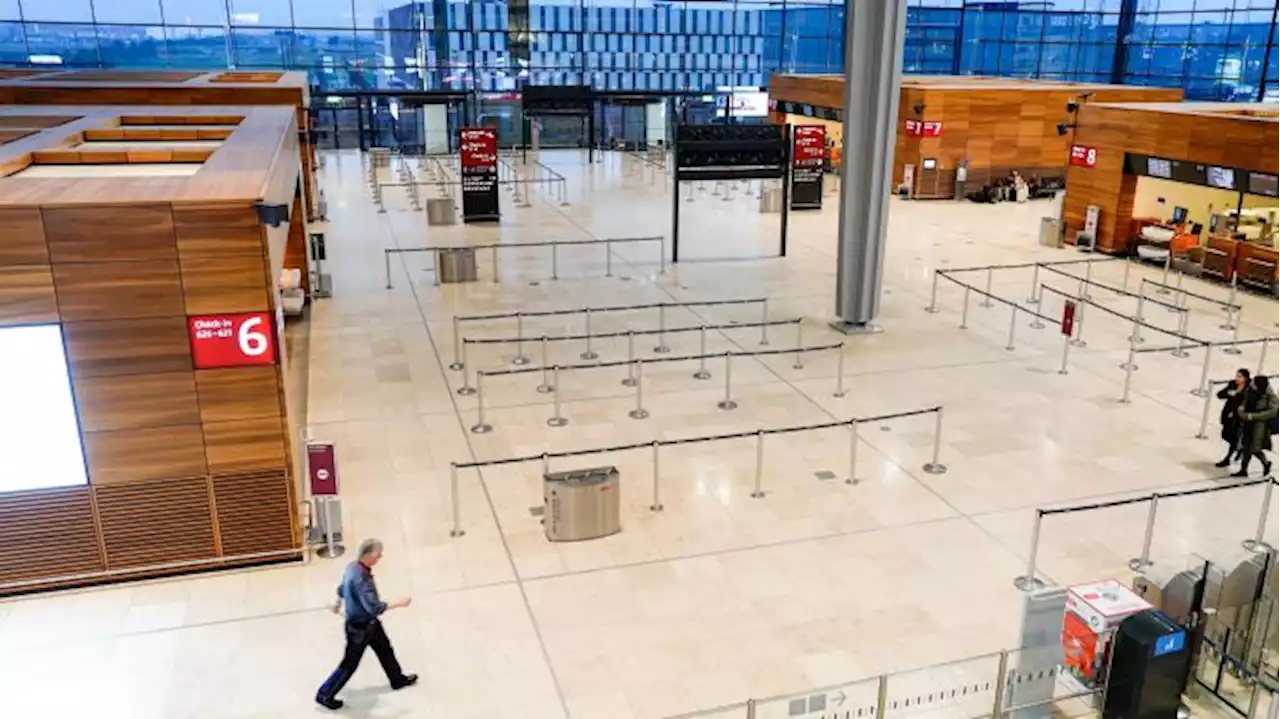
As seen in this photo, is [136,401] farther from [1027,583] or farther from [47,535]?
[1027,583]

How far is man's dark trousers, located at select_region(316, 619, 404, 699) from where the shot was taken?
24.9ft

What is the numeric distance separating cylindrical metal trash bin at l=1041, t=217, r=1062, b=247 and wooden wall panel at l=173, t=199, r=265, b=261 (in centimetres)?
2347

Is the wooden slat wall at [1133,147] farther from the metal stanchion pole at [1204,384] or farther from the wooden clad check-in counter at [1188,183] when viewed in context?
the metal stanchion pole at [1204,384]

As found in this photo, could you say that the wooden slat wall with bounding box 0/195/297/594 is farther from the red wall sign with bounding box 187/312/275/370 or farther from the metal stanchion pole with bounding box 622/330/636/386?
the metal stanchion pole with bounding box 622/330/636/386

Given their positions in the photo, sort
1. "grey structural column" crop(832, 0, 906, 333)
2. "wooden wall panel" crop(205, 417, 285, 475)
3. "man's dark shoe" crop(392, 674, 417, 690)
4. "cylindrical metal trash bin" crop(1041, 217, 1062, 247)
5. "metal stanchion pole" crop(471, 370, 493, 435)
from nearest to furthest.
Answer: "man's dark shoe" crop(392, 674, 417, 690) < "wooden wall panel" crop(205, 417, 285, 475) < "metal stanchion pole" crop(471, 370, 493, 435) < "grey structural column" crop(832, 0, 906, 333) < "cylindrical metal trash bin" crop(1041, 217, 1062, 247)

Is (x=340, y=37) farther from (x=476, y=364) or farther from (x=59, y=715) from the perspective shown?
(x=59, y=715)

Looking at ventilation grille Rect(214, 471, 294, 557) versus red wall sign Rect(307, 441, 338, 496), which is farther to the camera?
red wall sign Rect(307, 441, 338, 496)

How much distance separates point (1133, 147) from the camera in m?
25.2

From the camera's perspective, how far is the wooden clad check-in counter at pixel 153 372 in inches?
342

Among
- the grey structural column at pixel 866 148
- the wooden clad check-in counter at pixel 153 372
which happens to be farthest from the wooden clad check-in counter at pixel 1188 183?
the wooden clad check-in counter at pixel 153 372

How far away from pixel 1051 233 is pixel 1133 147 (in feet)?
9.98

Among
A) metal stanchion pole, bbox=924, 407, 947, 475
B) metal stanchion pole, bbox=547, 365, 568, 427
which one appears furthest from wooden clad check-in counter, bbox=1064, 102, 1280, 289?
metal stanchion pole, bbox=547, 365, 568, 427

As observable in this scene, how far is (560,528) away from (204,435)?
11.9ft

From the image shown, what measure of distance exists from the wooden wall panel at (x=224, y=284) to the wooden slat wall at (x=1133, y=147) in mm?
21423
